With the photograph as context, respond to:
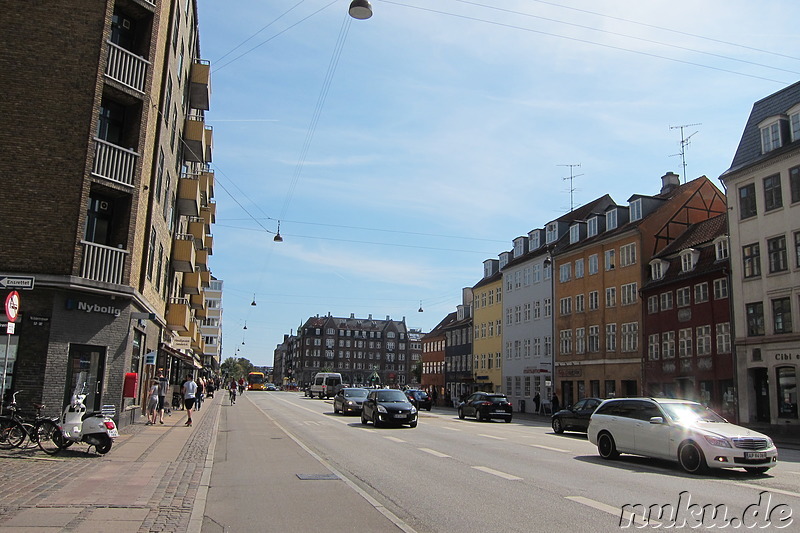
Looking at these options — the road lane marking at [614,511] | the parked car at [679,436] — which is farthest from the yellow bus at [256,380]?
the road lane marking at [614,511]

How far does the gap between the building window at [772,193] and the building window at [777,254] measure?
1.59m

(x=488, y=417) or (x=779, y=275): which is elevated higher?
(x=779, y=275)

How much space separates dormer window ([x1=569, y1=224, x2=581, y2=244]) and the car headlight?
4082 centimetres

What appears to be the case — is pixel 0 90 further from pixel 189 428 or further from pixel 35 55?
pixel 189 428

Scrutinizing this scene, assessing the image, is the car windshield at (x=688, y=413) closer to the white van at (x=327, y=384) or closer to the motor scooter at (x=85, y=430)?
the motor scooter at (x=85, y=430)

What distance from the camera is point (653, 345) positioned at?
1586 inches

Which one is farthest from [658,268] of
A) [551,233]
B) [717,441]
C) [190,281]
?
[717,441]

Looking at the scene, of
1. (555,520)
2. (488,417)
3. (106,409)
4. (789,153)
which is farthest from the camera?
(488,417)

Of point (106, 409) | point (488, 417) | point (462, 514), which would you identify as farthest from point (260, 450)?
point (488, 417)

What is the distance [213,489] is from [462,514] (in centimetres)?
457

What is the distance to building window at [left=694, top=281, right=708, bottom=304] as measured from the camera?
36000mm

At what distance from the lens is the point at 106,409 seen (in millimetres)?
17188

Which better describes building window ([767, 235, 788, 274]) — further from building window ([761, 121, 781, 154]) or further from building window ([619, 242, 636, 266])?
building window ([619, 242, 636, 266])

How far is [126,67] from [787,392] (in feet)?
98.5
